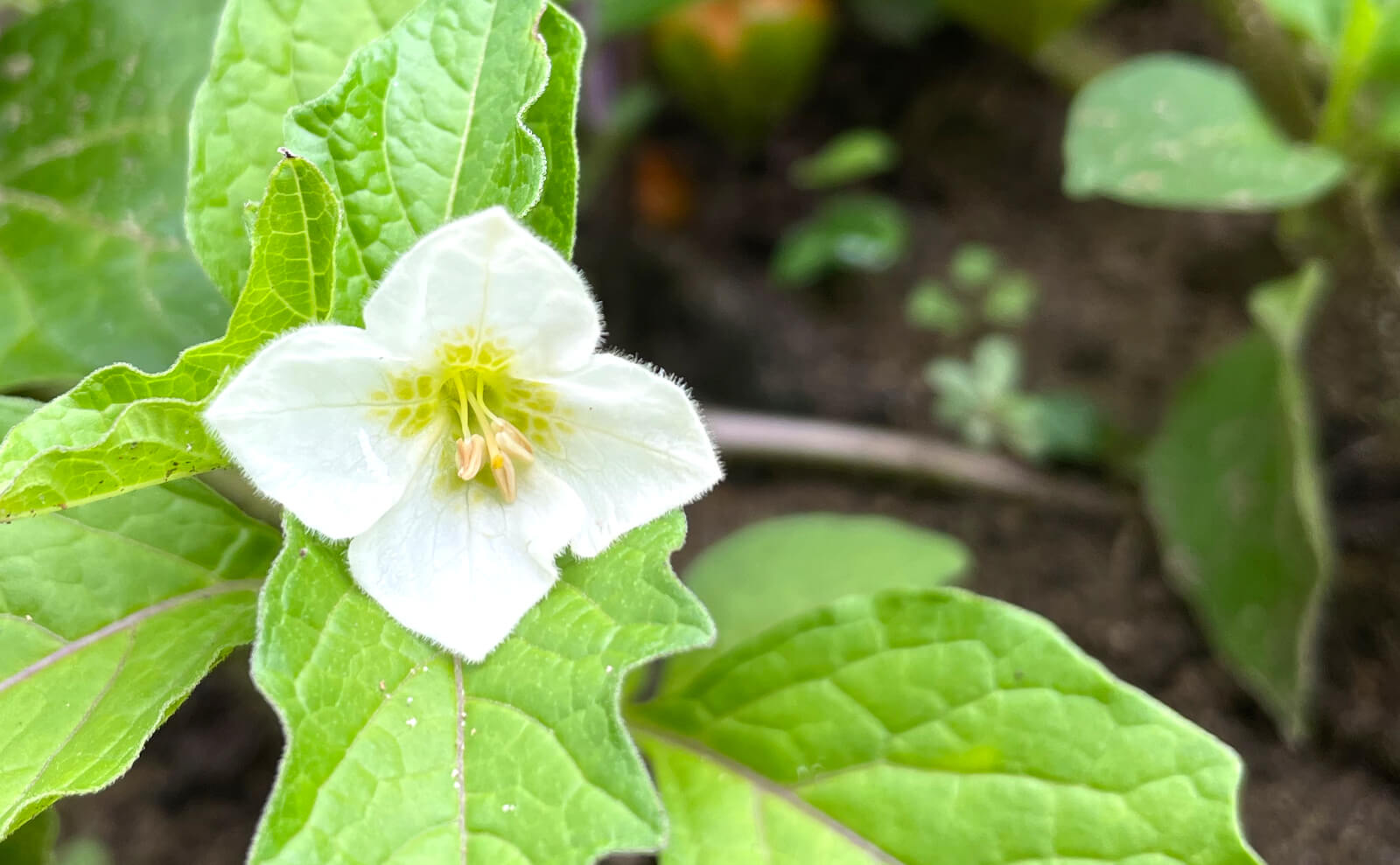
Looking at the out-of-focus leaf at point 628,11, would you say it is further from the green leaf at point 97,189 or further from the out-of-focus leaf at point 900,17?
the green leaf at point 97,189

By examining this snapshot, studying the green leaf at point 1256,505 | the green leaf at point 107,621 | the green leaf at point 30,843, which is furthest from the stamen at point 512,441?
the green leaf at point 1256,505

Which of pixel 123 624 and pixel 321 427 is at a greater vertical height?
pixel 321 427

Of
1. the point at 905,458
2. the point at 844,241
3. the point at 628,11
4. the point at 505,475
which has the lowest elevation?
the point at 905,458

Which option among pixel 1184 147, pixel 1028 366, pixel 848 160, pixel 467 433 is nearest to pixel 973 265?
pixel 1028 366

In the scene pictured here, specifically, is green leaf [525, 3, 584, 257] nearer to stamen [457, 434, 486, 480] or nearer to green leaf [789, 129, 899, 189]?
stamen [457, 434, 486, 480]

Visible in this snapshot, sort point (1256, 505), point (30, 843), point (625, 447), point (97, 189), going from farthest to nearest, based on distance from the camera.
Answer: point (1256, 505)
point (97, 189)
point (30, 843)
point (625, 447)

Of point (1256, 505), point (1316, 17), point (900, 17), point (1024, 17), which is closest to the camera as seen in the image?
point (1316, 17)

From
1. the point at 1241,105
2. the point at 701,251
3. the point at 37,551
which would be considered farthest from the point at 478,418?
the point at 701,251

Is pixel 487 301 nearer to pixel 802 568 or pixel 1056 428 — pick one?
pixel 802 568
